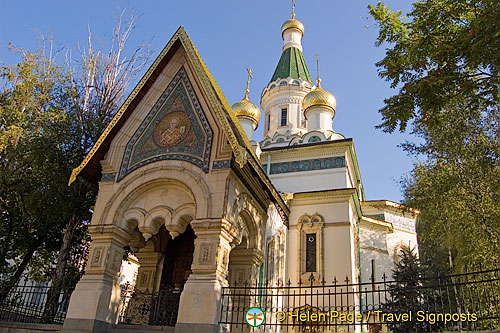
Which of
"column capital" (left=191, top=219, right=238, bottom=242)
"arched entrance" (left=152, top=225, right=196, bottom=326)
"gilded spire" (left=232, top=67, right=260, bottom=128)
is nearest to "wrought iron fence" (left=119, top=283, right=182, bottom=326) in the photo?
"arched entrance" (left=152, top=225, right=196, bottom=326)

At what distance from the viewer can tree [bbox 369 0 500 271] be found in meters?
6.78

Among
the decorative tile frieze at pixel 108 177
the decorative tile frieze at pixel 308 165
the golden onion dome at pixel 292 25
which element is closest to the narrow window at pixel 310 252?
the decorative tile frieze at pixel 308 165

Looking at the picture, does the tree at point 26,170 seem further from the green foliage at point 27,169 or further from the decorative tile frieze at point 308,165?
the decorative tile frieze at point 308,165

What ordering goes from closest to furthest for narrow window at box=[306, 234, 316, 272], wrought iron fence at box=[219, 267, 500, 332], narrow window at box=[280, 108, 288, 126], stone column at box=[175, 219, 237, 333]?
wrought iron fence at box=[219, 267, 500, 332] → stone column at box=[175, 219, 237, 333] → narrow window at box=[306, 234, 316, 272] → narrow window at box=[280, 108, 288, 126]

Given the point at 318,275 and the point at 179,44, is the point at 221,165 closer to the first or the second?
the point at 179,44

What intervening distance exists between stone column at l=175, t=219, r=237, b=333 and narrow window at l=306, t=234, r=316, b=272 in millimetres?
6223

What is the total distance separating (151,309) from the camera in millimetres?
10227

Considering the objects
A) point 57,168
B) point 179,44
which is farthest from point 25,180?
point 179,44

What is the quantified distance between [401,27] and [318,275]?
858cm

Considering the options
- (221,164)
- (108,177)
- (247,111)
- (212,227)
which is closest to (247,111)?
(247,111)

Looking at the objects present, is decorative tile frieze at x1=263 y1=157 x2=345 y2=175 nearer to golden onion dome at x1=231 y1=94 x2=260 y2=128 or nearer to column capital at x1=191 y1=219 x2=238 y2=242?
golden onion dome at x1=231 y1=94 x2=260 y2=128

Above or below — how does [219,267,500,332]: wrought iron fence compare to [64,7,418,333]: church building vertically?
below

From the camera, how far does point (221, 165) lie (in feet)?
28.9

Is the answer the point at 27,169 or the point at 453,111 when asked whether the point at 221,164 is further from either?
the point at 453,111
